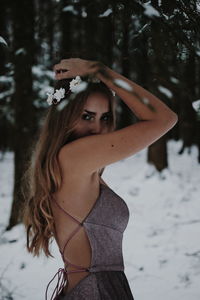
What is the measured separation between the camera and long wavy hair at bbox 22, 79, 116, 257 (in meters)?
1.88

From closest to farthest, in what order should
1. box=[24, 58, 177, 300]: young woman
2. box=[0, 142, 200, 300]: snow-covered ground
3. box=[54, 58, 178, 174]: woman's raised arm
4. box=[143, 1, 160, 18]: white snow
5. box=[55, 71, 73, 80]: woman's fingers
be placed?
box=[54, 58, 178, 174]: woman's raised arm, box=[24, 58, 177, 300]: young woman, box=[55, 71, 73, 80]: woman's fingers, box=[143, 1, 160, 18]: white snow, box=[0, 142, 200, 300]: snow-covered ground

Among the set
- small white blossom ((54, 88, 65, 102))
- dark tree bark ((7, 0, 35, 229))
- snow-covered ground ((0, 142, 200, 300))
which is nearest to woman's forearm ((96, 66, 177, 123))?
small white blossom ((54, 88, 65, 102))

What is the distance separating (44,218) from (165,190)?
5.19 metres

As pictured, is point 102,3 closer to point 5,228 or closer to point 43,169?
point 43,169

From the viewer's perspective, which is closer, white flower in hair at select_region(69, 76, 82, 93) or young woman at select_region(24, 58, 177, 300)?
young woman at select_region(24, 58, 177, 300)

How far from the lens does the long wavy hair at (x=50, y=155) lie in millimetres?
1883

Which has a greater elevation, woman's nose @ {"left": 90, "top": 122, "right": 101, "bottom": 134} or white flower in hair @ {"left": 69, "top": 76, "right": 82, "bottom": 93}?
white flower in hair @ {"left": 69, "top": 76, "right": 82, "bottom": 93}

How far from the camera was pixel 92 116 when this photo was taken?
6.35ft

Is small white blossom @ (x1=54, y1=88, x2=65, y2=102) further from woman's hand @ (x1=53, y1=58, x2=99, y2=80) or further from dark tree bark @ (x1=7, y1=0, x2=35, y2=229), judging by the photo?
dark tree bark @ (x1=7, y1=0, x2=35, y2=229)

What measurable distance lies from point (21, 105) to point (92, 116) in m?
3.70

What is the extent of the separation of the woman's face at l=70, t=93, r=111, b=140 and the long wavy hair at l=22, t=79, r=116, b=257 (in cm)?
3

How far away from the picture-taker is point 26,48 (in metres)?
4.67

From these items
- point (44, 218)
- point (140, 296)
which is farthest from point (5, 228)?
point (44, 218)

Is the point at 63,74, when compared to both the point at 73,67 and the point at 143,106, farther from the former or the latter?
the point at 143,106
